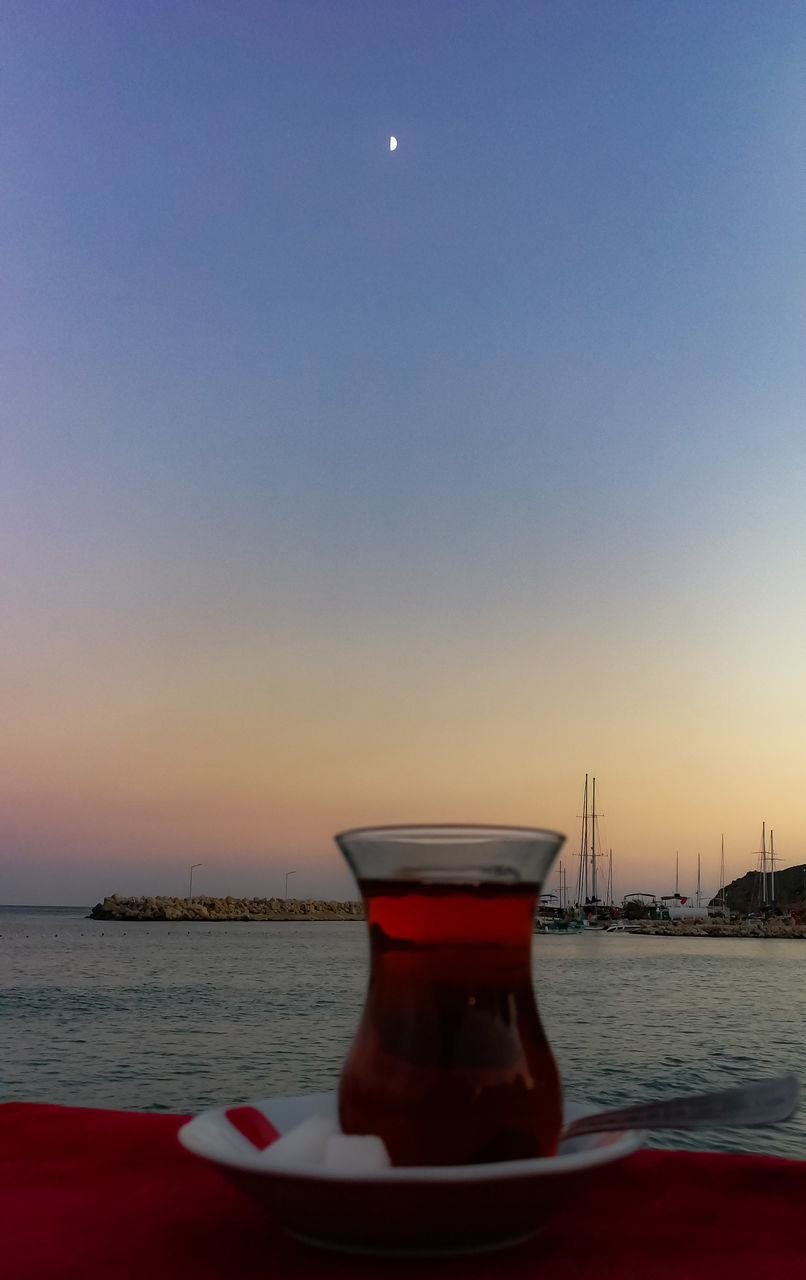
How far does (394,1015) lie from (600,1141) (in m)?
0.22

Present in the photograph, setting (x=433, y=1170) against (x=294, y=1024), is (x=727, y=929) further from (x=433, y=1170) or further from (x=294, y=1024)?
(x=433, y=1170)

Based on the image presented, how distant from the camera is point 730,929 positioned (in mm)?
75250

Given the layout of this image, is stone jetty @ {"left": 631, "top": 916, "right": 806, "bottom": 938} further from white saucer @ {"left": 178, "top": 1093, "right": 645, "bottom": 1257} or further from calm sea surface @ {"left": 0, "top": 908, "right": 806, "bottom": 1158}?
white saucer @ {"left": 178, "top": 1093, "right": 645, "bottom": 1257}

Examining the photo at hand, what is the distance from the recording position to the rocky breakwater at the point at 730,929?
73.2 m

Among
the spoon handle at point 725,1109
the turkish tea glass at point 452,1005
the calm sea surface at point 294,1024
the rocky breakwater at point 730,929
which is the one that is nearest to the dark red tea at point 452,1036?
the turkish tea glass at point 452,1005

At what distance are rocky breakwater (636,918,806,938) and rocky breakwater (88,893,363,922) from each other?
24.7 m

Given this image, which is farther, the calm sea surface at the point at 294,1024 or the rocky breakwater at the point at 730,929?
the rocky breakwater at the point at 730,929

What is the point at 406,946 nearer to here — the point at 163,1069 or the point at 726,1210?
the point at 726,1210

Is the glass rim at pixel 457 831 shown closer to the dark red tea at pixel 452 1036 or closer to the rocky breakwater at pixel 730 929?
the dark red tea at pixel 452 1036

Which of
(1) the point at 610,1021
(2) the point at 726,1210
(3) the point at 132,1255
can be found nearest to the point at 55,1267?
(3) the point at 132,1255

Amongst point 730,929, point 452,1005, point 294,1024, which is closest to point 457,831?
point 452,1005

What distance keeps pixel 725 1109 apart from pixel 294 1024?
23.7 meters

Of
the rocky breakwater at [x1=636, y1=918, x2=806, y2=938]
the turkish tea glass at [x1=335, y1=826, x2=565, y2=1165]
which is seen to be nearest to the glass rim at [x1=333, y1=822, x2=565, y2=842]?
the turkish tea glass at [x1=335, y1=826, x2=565, y2=1165]

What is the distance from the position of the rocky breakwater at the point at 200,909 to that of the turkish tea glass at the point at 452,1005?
80953 mm
